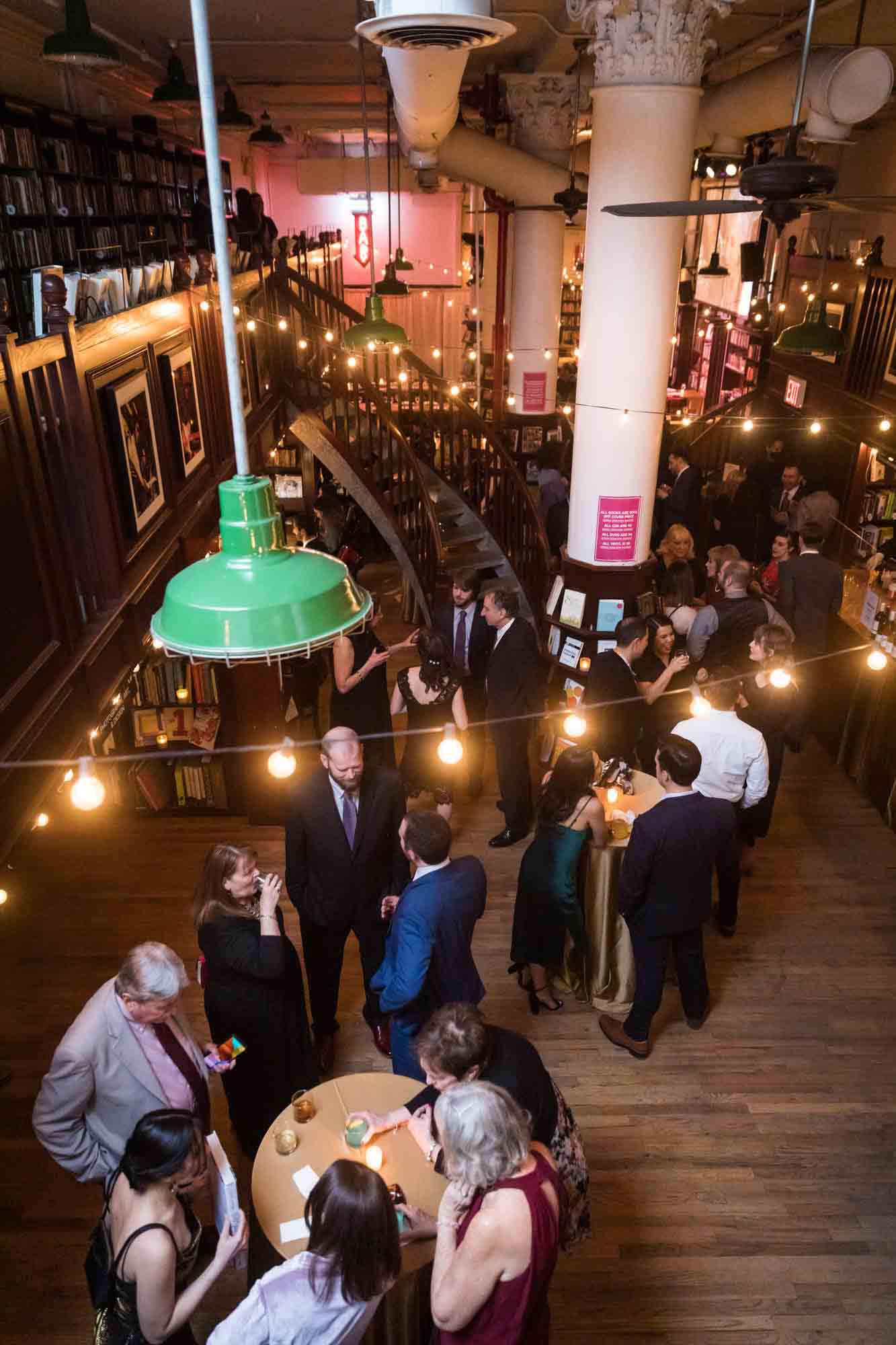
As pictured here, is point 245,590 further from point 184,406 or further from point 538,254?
point 538,254

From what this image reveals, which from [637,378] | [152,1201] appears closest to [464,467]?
[637,378]

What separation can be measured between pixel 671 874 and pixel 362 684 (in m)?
2.35

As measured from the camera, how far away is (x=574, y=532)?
6.63 meters

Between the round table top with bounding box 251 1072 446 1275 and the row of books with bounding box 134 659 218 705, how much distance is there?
343cm

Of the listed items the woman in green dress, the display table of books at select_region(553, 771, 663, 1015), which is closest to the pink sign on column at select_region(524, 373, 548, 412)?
the display table of books at select_region(553, 771, 663, 1015)

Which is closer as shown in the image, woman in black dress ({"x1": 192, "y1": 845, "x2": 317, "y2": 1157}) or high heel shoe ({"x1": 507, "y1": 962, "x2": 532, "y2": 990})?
woman in black dress ({"x1": 192, "y1": 845, "x2": 317, "y2": 1157})

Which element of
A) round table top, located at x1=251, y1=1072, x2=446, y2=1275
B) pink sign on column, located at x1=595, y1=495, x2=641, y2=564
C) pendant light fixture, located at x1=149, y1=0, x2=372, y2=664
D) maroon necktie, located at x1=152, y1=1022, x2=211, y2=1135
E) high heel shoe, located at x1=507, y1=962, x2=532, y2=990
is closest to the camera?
Result: pendant light fixture, located at x1=149, y1=0, x2=372, y2=664

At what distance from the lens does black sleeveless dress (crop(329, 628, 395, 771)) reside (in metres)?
5.44

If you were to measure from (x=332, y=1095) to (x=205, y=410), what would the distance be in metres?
3.72

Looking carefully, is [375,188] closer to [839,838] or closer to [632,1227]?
[839,838]

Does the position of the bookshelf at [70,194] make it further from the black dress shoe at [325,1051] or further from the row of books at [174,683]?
the black dress shoe at [325,1051]

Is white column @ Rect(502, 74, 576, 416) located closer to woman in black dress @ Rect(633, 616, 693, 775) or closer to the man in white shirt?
woman in black dress @ Rect(633, 616, 693, 775)

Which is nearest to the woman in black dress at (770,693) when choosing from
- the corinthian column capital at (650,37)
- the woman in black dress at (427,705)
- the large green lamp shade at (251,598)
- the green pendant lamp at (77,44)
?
the woman in black dress at (427,705)

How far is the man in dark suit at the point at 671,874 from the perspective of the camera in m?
3.88
